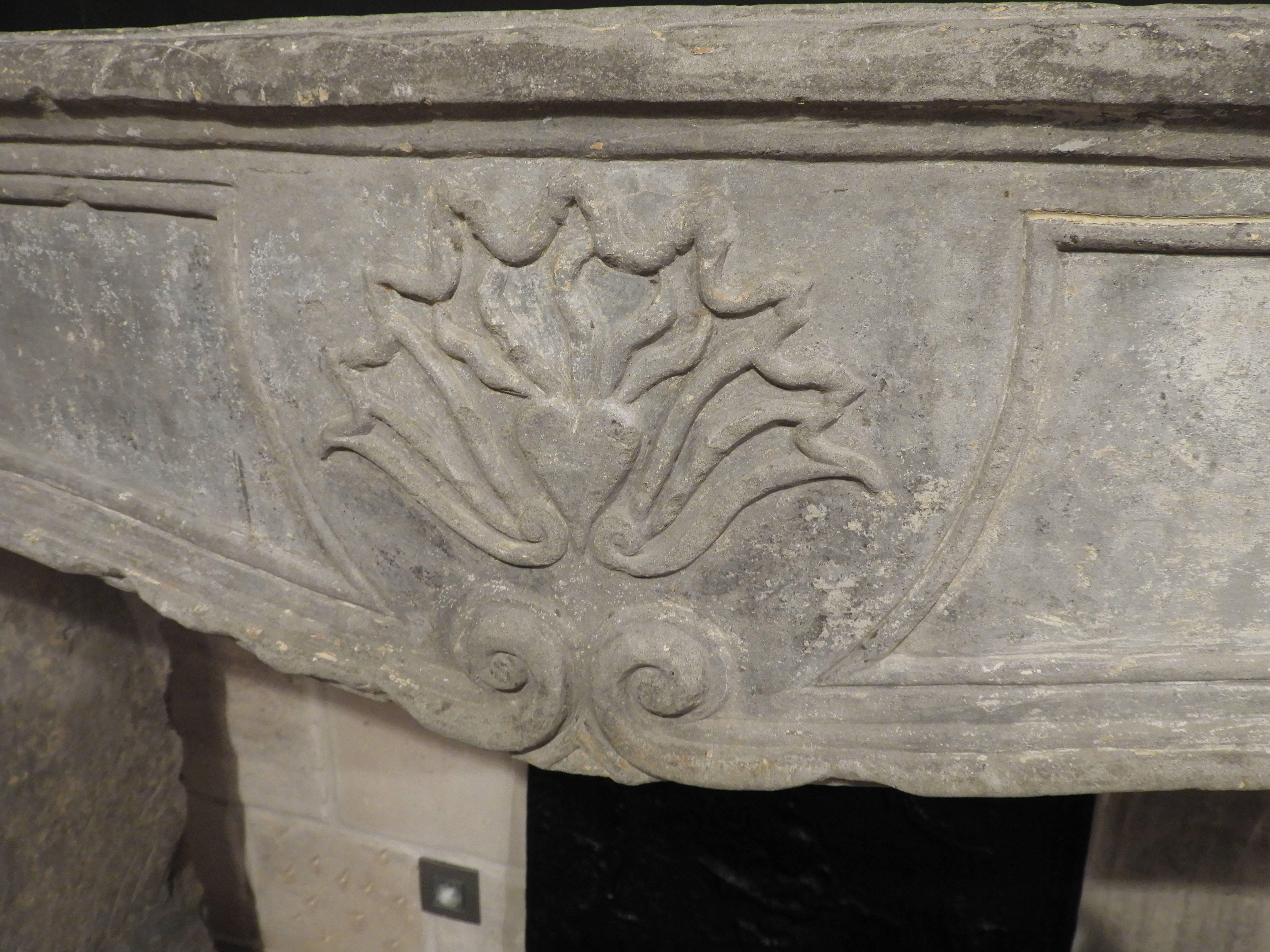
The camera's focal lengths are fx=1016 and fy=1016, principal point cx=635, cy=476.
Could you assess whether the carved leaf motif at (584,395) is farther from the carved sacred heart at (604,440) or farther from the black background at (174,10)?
the black background at (174,10)

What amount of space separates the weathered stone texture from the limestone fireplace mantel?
386mm

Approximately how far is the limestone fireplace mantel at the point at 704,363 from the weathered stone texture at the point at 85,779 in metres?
0.39

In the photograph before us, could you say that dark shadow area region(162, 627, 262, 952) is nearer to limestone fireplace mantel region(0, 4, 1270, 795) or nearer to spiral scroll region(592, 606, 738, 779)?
limestone fireplace mantel region(0, 4, 1270, 795)

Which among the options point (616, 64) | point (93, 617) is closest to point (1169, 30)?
point (616, 64)

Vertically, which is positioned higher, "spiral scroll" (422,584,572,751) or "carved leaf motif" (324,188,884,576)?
"carved leaf motif" (324,188,884,576)

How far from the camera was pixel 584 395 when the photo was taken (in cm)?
69

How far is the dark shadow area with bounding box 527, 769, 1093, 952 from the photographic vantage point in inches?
44.8

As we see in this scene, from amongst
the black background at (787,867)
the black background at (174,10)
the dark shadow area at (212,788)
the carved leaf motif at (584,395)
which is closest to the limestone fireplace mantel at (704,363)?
the carved leaf motif at (584,395)

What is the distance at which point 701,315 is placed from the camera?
2.18 ft

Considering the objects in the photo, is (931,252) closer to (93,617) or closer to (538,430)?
(538,430)

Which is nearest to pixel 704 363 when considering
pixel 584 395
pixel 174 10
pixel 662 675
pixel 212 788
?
pixel 584 395

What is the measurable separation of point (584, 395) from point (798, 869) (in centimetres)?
77

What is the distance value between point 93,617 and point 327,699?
12.5 inches

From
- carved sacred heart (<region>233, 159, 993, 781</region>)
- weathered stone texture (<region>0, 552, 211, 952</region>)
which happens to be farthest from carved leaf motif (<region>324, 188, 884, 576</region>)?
weathered stone texture (<region>0, 552, 211, 952</region>)
